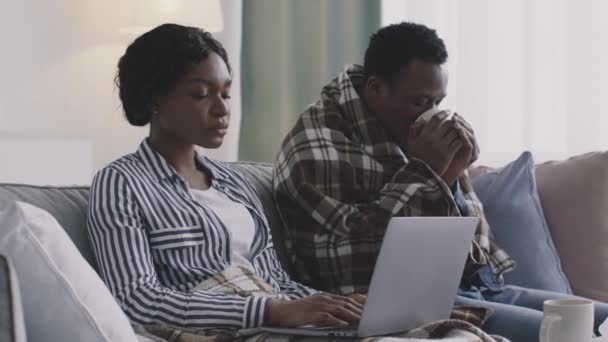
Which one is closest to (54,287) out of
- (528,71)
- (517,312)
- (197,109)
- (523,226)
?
(197,109)

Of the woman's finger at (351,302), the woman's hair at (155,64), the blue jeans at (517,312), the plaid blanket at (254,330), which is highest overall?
the woman's hair at (155,64)

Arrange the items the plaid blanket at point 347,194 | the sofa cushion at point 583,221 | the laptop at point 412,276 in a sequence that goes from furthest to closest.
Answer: the sofa cushion at point 583,221
the plaid blanket at point 347,194
the laptop at point 412,276

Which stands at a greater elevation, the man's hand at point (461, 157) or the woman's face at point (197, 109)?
the woman's face at point (197, 109)

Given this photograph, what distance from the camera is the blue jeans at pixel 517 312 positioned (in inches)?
66.9

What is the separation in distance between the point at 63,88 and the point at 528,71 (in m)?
1.54

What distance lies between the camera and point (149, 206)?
1581 millimetres

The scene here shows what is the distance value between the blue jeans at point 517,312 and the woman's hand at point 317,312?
1.21 feet

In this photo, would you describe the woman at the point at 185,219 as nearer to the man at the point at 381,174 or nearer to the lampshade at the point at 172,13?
the man at the point at 381,174

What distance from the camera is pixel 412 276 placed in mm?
1425

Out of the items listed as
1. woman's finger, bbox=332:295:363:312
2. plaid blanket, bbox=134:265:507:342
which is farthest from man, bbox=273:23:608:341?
woman's finger, bbox=332:295:363:312

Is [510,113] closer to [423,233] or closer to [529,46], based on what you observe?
[529,46]

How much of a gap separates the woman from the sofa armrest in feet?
1.86

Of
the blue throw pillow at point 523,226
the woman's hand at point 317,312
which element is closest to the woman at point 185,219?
the woman's hand at point 317,312

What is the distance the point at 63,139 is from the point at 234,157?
63cm
